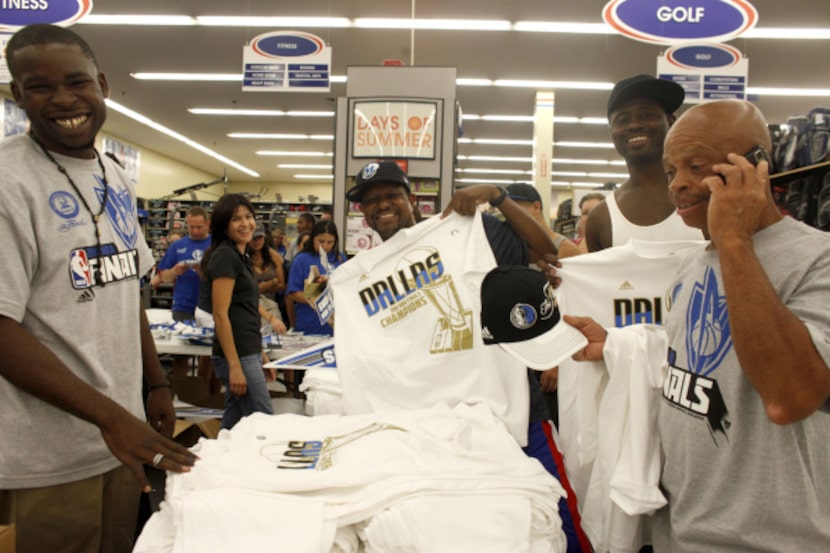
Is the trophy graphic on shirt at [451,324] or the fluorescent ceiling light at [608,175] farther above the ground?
the fluorescent ceiling light at [608,175]

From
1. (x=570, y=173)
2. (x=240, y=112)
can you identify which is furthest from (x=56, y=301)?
(x=570, y=173)

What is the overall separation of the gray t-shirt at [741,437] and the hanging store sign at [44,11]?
6.82 m

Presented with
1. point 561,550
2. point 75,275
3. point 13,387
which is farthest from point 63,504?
point 561,550

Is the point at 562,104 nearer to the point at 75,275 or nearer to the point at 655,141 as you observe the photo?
the point at 655,141

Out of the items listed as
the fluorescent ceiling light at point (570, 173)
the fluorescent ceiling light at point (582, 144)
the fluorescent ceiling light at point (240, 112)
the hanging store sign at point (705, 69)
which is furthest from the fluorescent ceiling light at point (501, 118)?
the fluorescent ceiling light at point (570, 173)

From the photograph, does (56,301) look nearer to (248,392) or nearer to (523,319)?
(523,319)

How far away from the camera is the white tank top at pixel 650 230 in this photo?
82.7 inches

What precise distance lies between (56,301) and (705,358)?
1.53 meters

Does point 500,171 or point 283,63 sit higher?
point 500,171

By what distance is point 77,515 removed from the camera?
58.8 inches

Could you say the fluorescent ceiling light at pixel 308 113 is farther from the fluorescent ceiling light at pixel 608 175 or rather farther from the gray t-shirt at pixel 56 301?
the gray t-shirt at pixel 56 301

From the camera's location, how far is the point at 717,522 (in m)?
1.14

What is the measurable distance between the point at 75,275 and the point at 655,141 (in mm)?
1983

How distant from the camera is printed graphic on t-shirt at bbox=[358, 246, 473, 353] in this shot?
1.99 metres
